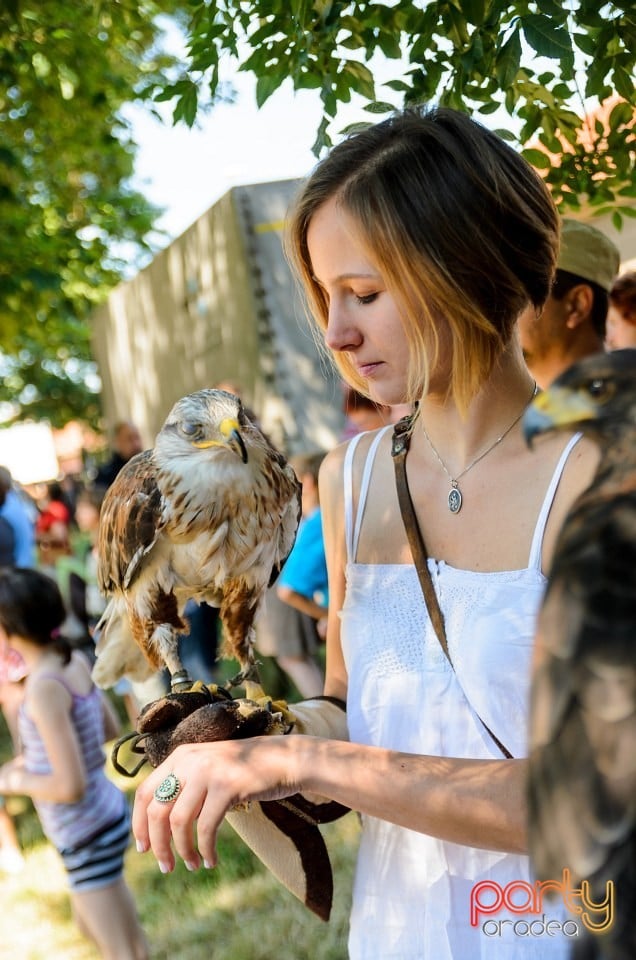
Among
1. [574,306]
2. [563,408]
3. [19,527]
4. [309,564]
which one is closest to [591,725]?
[563,408]

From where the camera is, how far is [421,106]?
68.3 inches

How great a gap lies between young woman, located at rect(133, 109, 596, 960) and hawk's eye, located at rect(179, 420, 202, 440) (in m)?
0.31

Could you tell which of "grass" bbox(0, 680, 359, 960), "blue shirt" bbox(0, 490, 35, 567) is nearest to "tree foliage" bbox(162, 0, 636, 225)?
"grass" bbox(0, 680, 359, 960)

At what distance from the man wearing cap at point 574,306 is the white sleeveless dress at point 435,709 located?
1.31m

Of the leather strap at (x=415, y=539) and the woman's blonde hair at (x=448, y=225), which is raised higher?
the woman's blonde hair at (x=448, y=225)

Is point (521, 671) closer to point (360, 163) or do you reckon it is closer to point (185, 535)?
point (185, 535)

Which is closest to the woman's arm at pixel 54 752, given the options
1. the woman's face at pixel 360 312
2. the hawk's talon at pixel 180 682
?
the hawk's talon at pixel 180 682

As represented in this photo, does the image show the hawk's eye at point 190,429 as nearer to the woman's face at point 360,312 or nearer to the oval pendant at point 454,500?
the woman's face at point 360,312

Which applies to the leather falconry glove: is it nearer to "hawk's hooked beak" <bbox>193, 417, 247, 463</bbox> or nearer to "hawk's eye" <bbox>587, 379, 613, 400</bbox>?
"hawk's hooked beak" <bbox>193, 417, 247, 463</bbox>

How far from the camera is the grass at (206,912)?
4184mm

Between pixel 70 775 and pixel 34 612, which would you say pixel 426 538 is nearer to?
pixel 70 775

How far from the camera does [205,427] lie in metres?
1.60

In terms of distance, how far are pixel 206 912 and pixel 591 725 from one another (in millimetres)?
4232

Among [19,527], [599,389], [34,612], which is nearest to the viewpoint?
[599,389]
